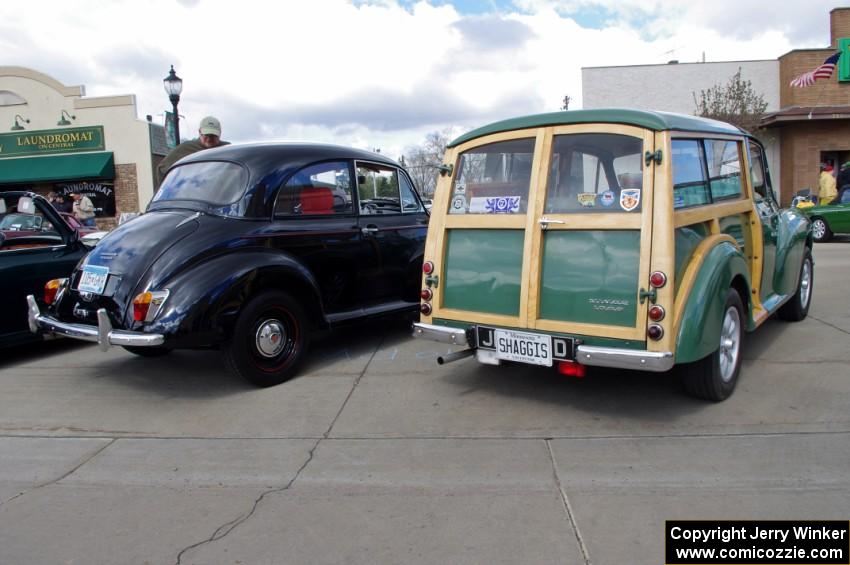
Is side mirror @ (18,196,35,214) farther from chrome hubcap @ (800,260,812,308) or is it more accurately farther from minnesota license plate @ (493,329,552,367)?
chrome hubcap @ (800,260,812,308)

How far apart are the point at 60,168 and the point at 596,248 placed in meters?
24.2

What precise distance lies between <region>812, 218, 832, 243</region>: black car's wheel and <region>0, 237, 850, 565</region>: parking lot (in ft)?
35.0

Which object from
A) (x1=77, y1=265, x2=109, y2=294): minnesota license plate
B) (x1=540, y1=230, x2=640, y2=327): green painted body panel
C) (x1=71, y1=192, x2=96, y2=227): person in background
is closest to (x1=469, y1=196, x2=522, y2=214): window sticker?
(x1=540, y1=230, x2=640, y2=327): green painted body panel

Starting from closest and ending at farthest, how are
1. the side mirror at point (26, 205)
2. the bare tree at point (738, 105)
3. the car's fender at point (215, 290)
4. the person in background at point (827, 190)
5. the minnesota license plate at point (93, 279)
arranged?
the car's fender at point (215, 290), the minnesota license plate at point (93, 279), the side mirror at point (26, 205), the person in background at point (827, 190), the bare tree at point (738, 105)

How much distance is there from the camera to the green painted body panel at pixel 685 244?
156 inches

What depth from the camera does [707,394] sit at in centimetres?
439

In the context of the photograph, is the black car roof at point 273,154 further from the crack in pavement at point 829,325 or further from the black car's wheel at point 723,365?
the crack in pavement at point 829,325

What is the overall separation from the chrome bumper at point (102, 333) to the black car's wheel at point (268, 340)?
59 centimetres

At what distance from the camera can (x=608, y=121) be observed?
13.6 ft

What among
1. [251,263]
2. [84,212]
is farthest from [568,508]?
[84,212]

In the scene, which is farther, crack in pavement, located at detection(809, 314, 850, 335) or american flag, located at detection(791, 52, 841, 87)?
american flag, located at detection(791, 52, 841, 87)

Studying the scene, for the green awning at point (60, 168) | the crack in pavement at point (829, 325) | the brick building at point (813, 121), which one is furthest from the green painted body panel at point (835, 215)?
the green awning at point (60, 168)

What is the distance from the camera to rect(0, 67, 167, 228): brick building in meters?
23.1

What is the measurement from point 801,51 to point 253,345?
23799 millimetres
